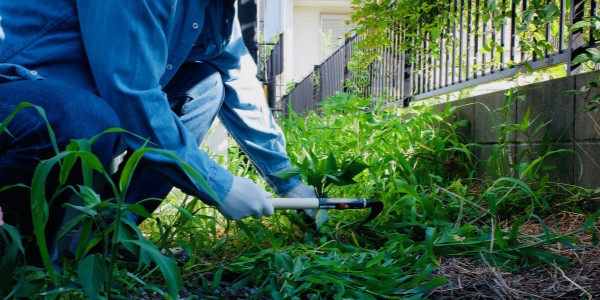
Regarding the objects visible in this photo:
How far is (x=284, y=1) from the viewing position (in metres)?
13.9

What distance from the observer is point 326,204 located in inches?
69.9

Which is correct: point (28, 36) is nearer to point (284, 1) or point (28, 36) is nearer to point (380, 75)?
point (380, 75)

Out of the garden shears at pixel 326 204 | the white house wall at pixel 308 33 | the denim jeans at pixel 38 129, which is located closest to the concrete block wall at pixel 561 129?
the garden shears at pixel 326 204

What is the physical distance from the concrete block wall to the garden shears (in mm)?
780

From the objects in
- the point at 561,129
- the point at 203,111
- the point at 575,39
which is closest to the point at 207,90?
the point at 203,111

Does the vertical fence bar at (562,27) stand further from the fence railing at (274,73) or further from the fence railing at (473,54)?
the fence railing at (274,73)

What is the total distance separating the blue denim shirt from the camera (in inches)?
53.4

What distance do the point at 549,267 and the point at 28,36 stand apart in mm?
1655

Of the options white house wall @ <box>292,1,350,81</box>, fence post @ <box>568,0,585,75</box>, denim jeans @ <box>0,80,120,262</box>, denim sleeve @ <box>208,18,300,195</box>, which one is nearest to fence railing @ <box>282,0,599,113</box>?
fence post @ <box>568,0,585,75</box>

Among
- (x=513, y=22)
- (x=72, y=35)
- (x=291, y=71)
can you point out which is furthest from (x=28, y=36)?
(x=291, y=71)

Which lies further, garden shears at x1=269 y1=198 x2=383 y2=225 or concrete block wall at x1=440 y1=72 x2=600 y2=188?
concrete block wall at x1=440 y1=72 x2=600 y2=188

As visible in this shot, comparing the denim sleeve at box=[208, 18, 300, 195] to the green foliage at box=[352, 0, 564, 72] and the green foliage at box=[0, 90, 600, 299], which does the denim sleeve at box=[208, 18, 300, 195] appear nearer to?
the green foliage at box=[0, 90, 600, 299]

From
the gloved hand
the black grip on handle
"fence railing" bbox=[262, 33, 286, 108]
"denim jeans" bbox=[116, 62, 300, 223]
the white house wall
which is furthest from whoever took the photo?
the white house wall

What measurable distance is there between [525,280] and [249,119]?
114cm
